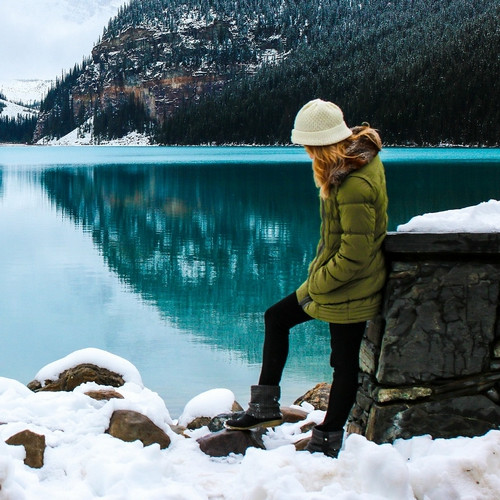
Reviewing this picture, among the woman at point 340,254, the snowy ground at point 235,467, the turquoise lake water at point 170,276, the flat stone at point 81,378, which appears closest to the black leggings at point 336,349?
the woman at point 340,254

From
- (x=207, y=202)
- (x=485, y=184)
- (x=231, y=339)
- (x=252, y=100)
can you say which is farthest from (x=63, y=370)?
(x=252, y=100)

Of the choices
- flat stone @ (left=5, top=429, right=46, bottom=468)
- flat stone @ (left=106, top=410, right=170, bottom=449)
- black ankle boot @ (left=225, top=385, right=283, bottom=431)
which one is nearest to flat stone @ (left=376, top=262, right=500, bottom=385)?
black ankle boot @ (left=225, top=385, right=283, bottom=431)

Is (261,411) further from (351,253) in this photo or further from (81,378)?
(81,378)

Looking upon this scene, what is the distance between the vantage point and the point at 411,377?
375 cm

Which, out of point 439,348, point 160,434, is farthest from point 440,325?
point 160,434

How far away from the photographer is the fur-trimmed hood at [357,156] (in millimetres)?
3473

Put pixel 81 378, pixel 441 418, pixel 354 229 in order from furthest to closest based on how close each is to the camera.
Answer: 1. pixel 81 378
2. pixel 441 418
3. pixel 354 229

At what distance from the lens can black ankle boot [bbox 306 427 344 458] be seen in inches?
148

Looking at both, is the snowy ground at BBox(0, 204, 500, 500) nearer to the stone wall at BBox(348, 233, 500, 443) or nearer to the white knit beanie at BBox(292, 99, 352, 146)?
the stone wall at BBox(348, 233, 500, 443)

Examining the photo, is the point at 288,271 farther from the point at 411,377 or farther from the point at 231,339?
the point at 411,377

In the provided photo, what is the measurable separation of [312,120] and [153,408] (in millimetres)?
1958

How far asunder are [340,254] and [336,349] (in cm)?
55

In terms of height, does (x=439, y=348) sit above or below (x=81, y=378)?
above

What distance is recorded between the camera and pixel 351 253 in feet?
11.4
